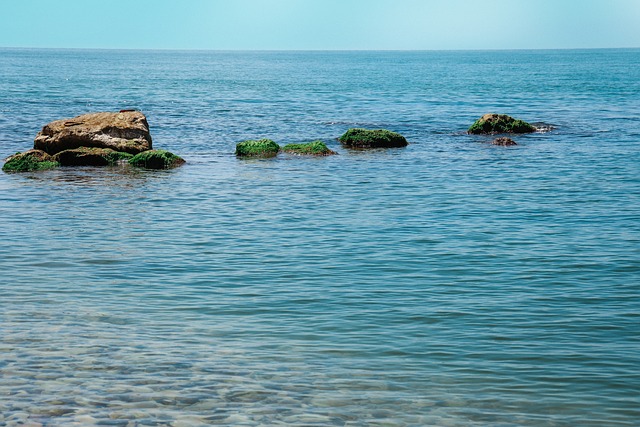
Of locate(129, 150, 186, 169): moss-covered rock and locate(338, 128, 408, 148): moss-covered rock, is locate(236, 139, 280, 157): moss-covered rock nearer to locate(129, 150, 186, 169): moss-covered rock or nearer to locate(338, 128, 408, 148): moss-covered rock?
locate(129, 150, 186, 169): moss-covered rock

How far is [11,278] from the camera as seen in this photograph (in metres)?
16.2

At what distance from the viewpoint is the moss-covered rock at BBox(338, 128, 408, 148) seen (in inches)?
1491

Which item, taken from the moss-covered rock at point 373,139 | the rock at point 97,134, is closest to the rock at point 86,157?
the rock at point 97,134

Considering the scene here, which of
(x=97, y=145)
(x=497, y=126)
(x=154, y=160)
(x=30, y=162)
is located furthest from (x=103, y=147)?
(x=497, y=126)

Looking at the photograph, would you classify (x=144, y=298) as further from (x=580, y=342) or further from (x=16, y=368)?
(x=580, y=342)

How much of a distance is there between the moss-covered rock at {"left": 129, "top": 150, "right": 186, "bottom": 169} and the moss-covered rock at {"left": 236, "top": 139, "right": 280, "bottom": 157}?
3.58 meters

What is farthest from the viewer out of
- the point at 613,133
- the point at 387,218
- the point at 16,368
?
the point at 613,133

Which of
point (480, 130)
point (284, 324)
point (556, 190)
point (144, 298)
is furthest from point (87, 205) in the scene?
point (480, 130)

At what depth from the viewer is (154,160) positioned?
104ft

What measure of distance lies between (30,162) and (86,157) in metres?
Answer: 2.08

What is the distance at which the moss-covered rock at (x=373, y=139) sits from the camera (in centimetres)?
3788

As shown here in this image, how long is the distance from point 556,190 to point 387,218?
22.4 ft

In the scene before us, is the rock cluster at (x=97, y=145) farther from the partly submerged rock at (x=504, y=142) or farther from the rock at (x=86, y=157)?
the partly submerged rock at (x=504, y=142)

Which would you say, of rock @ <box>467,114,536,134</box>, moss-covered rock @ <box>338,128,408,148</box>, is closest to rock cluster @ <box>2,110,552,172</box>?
moss-covered rock @ <box>338,128,408,148</box>
